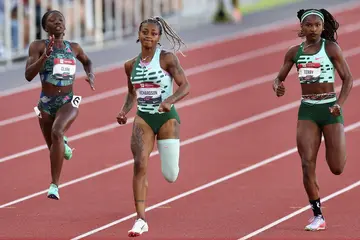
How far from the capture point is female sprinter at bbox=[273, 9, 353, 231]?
10.8 m

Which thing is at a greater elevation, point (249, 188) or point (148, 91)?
point (148, 91)

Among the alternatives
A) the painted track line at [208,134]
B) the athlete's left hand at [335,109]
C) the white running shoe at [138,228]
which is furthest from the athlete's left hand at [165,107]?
the painted track line at [208,134]

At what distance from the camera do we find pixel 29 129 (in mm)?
16781

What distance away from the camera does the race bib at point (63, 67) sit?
39.6 feet

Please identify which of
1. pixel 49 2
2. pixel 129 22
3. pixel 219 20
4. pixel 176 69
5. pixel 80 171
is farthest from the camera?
pixel 219 20

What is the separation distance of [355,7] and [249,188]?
14424 millimetres

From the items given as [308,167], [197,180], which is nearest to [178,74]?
[308,167]

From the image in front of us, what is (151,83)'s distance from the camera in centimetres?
1073

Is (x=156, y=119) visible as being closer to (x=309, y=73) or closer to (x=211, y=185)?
(x=309, y=73)

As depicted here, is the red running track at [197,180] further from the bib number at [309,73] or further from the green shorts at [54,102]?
the bib number at [309,73]

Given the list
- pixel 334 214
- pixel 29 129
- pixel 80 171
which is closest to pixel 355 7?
pixel 29 129

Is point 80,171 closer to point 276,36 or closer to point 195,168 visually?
point 195,168

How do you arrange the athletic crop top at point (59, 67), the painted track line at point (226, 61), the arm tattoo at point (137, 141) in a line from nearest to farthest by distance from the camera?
the arm tattoo at point (137, 141)
the athletic crop top at point (59, 67)
the painted track line at point (226, 61)

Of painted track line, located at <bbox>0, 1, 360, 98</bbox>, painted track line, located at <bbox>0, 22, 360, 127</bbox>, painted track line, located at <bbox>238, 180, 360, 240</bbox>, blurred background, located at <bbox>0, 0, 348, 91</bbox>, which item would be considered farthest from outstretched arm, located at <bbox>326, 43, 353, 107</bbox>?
blurred background, located at <bbox>0, 0, 348, 91</bbox>
